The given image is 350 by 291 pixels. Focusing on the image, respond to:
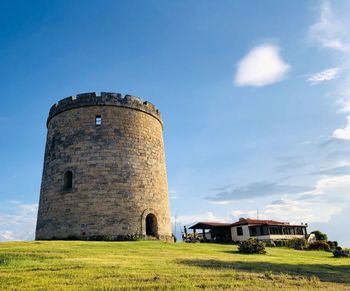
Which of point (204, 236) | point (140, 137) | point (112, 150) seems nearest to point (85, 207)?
point (112, 150)

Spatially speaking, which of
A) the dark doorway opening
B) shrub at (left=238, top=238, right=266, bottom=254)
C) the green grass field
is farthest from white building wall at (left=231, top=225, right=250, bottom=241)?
the green grass field

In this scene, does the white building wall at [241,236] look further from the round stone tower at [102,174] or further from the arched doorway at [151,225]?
the arched doorway at [151,225]

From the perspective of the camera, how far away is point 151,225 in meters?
22.0

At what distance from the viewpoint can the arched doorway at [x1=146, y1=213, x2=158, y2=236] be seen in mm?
21670

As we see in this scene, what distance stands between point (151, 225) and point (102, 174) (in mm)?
4707

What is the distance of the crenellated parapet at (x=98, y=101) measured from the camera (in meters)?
22.0

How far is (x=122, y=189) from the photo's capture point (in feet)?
67.2

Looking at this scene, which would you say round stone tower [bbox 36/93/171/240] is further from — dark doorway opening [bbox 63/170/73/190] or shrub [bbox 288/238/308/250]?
shrub [bbox 288/238/308/250]

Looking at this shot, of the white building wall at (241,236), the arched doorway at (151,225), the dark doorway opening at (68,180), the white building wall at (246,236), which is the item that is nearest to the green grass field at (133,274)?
the dark doorway opening at (68,180)

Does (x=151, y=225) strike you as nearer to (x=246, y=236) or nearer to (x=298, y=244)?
(x=298, y=244)

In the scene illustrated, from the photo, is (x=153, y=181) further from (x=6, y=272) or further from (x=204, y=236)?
(x=204, y=236)

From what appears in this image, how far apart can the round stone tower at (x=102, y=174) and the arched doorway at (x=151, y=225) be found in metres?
0.06

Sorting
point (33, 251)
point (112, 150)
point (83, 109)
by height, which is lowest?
point (33, 251)

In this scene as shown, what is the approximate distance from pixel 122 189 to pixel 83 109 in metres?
5.90
